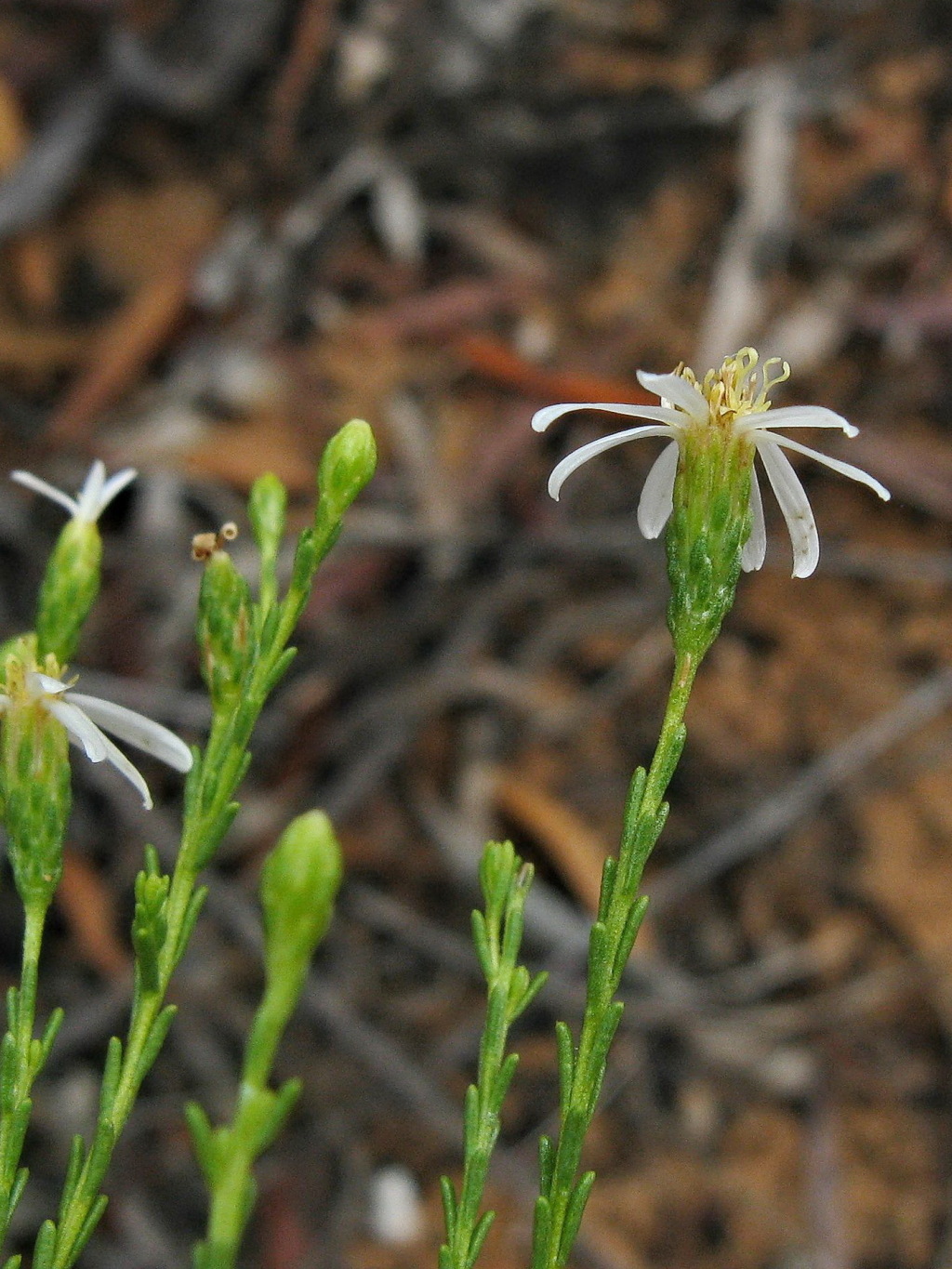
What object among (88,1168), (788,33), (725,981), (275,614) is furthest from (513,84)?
(88,1168)

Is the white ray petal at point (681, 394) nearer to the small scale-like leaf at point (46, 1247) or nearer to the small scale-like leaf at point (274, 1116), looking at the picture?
the small scale-like leaf at point (274, 1116)

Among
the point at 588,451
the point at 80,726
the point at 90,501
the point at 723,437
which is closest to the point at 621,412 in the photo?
the point at 588,451

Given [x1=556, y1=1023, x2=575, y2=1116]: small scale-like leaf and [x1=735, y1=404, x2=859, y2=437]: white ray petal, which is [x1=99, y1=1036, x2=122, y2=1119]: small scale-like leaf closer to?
[x1=556, y1=1023, x2=575, y2=1116]: small scale-like leaf

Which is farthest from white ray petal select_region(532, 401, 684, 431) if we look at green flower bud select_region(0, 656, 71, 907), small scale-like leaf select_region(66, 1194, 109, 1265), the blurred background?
the blurred background

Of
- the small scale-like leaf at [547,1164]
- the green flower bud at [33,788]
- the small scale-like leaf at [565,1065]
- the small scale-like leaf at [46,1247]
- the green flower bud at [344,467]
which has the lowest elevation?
the small scale-like leaf at [46,1247]

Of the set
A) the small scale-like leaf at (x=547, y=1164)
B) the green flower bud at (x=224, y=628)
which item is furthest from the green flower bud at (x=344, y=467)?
the small scale-like leaf at (x=547, y=1164)

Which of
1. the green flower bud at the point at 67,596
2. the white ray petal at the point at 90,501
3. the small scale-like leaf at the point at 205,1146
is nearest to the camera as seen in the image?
the small scale-like leaf at the point at 205,1146
